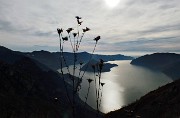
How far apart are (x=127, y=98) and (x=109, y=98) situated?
46.6ft

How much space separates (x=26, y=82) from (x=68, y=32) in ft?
312

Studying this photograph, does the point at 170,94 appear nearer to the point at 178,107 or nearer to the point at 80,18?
the point at 178,107

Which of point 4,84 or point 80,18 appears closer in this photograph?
point 80,18

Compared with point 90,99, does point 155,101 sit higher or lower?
higher

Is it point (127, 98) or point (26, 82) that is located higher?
point (26, 82)

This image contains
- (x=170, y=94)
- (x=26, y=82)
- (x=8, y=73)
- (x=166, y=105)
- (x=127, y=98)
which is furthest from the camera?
(x=127, y=98)

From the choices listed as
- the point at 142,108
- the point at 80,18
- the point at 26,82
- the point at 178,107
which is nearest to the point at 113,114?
the point at 142,108

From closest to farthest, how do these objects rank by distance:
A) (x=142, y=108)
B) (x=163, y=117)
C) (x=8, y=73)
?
(x=163, y=117)
(x=142, y=108)
(x=8, y=73)

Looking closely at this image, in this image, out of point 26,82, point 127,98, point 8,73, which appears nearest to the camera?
point 8,73

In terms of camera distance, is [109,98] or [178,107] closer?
[178,107]

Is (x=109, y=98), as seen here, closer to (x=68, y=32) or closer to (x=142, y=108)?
(x=142, y=108)

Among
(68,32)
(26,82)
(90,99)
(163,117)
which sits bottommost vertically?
(90,99)

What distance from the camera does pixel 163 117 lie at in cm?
2377

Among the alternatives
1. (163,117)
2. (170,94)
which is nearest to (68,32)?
(163,117)
